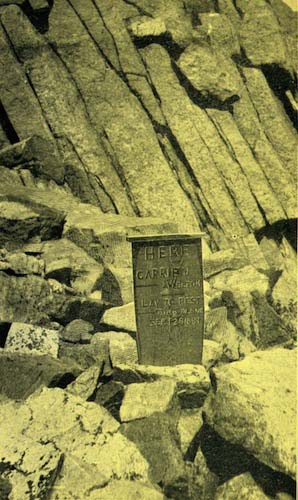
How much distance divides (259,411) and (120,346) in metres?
1.17

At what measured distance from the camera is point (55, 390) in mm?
3799

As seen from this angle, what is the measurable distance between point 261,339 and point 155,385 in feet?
4.25

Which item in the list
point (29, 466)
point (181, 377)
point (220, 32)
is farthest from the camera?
point (220, 32)

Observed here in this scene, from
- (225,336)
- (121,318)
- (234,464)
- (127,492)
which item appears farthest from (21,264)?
(234,464)

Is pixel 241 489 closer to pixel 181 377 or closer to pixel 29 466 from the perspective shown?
pixel 181 377

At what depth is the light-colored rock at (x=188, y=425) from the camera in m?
3.82

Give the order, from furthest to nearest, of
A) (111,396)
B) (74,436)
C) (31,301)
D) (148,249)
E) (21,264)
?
(21,264)
(31,301)
(148,249)
(111,396)
(74,436)

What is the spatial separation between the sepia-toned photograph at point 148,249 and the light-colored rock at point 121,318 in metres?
0.02

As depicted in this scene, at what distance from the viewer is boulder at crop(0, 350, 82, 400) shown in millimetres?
3828

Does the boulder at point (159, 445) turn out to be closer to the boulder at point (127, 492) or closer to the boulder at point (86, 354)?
the boulder at point (127, 492)

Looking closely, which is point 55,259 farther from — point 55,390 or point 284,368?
point 284,368

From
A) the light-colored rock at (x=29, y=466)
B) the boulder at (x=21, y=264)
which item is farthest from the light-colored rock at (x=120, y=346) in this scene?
the light-colored rock at (x=29, y=466)

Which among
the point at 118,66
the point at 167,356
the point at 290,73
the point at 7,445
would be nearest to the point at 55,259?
the point at 167,356

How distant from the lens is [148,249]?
4348mm
